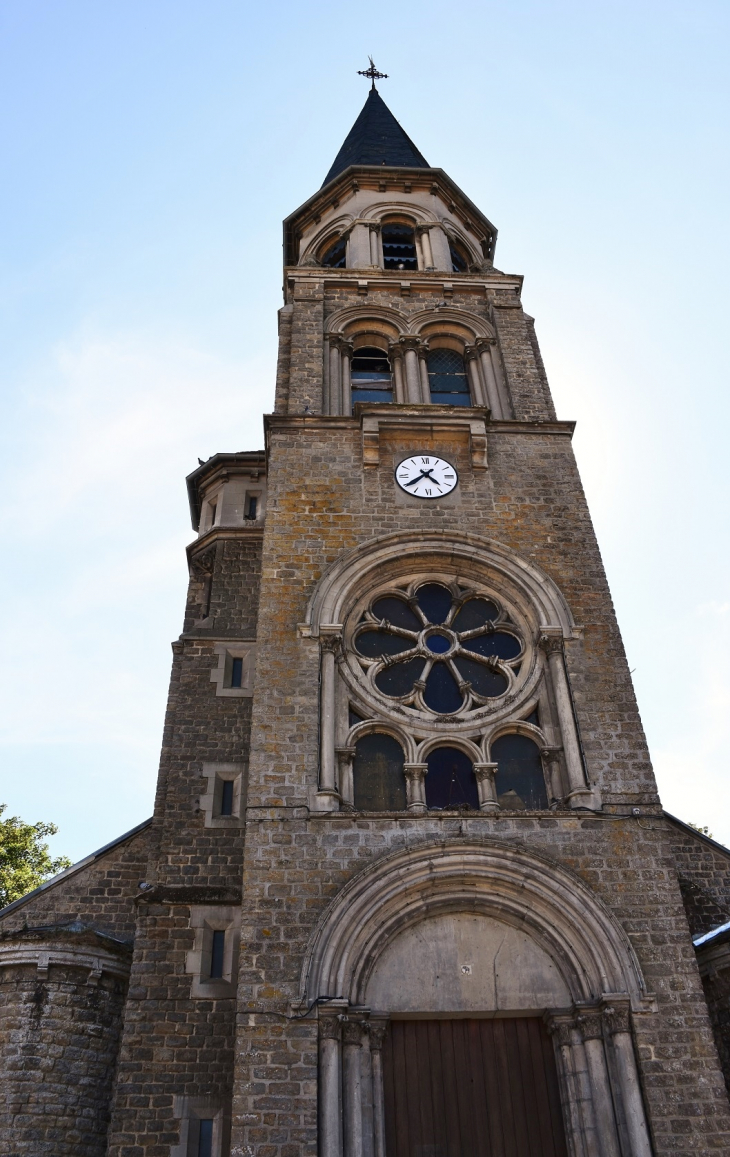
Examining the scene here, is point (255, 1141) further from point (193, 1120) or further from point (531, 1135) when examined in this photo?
point (531, 1135)

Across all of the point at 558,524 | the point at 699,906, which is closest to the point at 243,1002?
the point at 699,906

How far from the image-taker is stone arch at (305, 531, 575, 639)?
41.4ft

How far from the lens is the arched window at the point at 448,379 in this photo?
16.8 metres

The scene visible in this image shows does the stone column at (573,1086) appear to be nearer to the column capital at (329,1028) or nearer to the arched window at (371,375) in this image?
the column capital at (329,1028)

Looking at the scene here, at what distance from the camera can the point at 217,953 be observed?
11.3 metres

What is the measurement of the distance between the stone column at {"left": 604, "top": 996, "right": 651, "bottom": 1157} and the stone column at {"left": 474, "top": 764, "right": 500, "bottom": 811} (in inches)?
92.4

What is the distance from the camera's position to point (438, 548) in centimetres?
1341

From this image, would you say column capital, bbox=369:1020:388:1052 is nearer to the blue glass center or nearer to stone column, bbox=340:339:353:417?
the blue glass center

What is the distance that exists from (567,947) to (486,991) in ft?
2.97

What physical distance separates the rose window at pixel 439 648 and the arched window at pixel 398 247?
911cm

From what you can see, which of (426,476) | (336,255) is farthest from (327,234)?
(426,476)

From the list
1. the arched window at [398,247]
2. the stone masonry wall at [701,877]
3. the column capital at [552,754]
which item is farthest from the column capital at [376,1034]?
the arched window at [398,247]

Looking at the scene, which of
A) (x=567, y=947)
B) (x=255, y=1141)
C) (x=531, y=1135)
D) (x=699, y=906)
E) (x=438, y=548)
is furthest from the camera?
(x=438, y=548)

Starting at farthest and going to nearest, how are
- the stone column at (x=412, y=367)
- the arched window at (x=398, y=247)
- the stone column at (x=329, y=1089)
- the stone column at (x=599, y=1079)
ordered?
the arched window at (x=398, y=247)
the stone column at (x=412, y=367)
the stone column at (x=599, y=1079)
the stone column at (x=329, y=1089)
